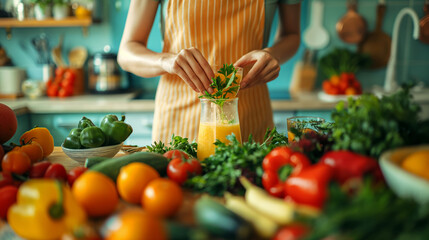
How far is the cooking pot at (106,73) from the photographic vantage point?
2.77 m

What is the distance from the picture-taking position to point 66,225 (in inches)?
25.3

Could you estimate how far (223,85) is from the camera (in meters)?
1.07

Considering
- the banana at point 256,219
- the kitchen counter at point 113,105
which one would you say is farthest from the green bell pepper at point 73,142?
the kitchen counter at point 113,105

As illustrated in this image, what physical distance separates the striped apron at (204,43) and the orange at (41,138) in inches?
20.5

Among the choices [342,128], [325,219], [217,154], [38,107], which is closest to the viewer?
[325,219]

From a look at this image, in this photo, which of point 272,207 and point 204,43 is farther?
point 204,43

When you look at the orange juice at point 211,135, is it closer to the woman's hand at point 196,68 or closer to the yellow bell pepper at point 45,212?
the woman's hand at point 196,68

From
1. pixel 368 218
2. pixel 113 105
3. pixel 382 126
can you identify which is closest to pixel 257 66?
pixel 382 126

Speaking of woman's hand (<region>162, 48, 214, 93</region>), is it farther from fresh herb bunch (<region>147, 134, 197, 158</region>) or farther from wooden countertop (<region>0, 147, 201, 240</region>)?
wooden countertop (<region>0, 147, 201, 240</region>)

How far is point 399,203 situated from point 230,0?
1.16 metres

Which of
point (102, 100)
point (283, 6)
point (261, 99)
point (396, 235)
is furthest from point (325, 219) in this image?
point (102, 100)

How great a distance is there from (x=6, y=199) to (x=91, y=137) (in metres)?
0.33

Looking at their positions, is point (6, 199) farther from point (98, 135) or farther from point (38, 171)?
point (98, 135)

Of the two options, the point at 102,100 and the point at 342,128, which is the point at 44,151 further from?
the point at 102,100
